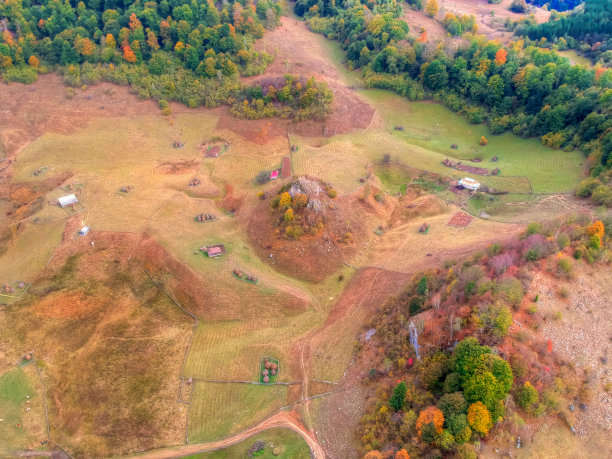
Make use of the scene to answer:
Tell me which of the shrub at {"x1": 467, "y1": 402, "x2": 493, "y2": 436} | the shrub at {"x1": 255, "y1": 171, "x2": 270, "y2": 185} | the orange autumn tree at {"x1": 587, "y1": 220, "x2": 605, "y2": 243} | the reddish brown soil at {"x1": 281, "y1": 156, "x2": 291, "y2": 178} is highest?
the orange autumn tree at {"x1": 587, "y1": 220, "x2": 605, "y2": 243}

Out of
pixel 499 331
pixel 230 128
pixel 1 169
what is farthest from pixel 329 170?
pixel 1 169

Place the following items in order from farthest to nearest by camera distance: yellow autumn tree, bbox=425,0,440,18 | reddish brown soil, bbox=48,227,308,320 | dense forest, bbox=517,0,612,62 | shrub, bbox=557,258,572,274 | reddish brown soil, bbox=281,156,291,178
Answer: yellow autumn tree, bbox=425,0,440,18
dense forest, bbox=517,0,612,62
reddish brown soil, bbox=281,156,291,178
reddish brown soil, bbox=48,227,308,320
shrub, bbox=557,258,572,274

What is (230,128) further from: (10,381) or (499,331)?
(499,331)

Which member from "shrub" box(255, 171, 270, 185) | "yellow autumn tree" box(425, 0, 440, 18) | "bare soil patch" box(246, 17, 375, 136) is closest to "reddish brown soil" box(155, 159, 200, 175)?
"shrub" box(255, 171, 270, 185)

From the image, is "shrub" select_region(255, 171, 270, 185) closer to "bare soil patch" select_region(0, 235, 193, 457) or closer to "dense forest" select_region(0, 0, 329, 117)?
"dense forest" select_region(0, 0, 329, 117)

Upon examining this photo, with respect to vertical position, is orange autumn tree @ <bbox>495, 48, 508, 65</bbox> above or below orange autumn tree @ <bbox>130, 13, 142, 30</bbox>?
above

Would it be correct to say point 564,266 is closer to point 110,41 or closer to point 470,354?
point 470,354
